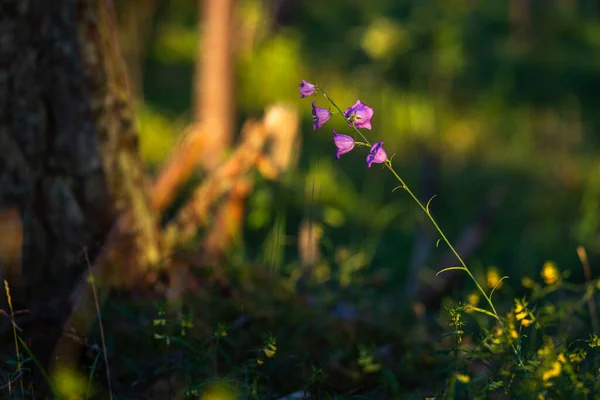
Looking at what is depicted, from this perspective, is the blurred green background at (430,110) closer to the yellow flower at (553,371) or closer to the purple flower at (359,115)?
the purple flower at (359,115)

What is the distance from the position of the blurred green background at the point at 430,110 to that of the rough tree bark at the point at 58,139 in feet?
2.88

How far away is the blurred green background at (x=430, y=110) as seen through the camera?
6.02 meters

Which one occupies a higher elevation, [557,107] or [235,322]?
[235,322]

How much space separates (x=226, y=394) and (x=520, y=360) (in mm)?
636

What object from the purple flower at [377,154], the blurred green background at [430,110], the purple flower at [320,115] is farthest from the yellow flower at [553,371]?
the blurred green background at [430,110]

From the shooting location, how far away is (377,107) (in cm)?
952

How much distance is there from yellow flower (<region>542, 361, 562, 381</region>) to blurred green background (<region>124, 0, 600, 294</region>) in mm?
1887

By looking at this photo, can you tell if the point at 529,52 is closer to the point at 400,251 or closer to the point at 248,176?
the point at 400,251

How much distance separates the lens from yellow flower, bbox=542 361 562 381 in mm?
1351

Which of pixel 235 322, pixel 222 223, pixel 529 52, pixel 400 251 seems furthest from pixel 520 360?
pixel 529 52

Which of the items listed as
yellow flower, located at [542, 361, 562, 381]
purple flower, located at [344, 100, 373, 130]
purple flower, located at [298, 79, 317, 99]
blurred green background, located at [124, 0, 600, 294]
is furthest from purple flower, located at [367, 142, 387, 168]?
blurred green background, located at [124, 0, 600, 294]

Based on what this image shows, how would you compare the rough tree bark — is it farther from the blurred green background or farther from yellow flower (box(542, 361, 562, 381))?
yellow flower (box(542, 361, 562, 381))

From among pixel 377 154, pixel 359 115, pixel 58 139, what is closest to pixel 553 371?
Result: pixel 377 154

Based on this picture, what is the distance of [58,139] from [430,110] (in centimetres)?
744
